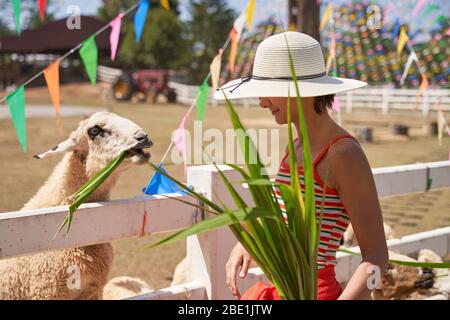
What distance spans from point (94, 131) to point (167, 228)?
71 centimetres

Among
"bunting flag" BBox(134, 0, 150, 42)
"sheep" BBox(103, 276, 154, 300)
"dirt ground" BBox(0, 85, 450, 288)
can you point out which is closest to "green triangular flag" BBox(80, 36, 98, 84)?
"bunting flag" BBox(134, 0, 150, 42)

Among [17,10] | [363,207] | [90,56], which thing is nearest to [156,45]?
[90,56]

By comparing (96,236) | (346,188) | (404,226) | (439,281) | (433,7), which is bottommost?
(404,226)

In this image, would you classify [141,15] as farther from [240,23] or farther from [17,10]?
[17,10]

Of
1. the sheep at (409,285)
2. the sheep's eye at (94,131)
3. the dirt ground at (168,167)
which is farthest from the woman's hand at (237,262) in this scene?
the dirt ground at (168,167)

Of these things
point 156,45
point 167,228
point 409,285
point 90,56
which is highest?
point 156,45

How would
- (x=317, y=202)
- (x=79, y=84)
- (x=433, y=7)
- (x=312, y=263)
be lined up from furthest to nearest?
(x=79, y=84) → (x=433, y=7) → (x=317, y=202) → (x=312, y=263)

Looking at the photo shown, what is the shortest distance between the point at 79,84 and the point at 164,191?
38337 millimetres

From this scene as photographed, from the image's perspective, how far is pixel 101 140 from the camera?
306 cm

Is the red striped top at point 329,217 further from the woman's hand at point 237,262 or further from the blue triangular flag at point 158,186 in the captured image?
the blue triangular flag at point 158,186

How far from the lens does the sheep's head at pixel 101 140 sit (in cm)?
287
